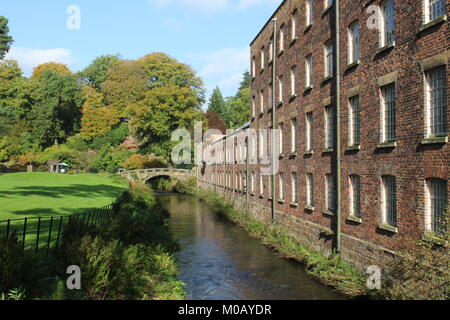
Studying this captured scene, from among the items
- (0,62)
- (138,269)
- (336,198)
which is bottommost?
(138,269)

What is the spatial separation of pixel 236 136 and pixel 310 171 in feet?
70.8

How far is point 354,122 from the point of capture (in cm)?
1722

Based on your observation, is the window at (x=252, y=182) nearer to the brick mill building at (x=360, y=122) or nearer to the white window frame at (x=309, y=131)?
→ the brick mill building at (x=360, y=122)

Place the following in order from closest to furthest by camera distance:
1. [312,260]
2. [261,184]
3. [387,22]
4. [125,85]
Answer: [387,22] → [312,260] → [261,184] → [125,85]

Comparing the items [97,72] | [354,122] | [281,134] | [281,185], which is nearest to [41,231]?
[354,122]

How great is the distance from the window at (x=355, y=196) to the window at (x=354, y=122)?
1336 millimetres

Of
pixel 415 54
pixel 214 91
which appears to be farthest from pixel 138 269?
pixel 214 91

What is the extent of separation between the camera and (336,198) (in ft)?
58.5

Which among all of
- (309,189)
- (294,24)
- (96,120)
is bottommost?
(309,189)

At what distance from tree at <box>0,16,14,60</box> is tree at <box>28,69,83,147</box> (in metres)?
6.81

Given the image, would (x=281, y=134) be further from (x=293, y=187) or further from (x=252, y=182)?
(x=252, y=182)

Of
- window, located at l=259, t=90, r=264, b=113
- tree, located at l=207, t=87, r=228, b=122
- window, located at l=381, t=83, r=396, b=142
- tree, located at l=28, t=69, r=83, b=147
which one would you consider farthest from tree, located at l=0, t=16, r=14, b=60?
window, located at l=381, t=83, r=396, b=142

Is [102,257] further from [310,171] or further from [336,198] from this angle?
[310,171]

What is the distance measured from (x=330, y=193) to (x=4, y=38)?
7545 cm
